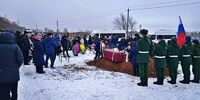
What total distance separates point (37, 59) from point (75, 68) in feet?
8.63

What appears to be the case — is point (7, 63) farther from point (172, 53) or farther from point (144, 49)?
point (172, 53)

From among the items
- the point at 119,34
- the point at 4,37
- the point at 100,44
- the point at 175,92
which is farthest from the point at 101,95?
the point at 119,34

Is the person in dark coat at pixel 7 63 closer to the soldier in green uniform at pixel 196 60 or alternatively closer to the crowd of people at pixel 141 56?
the crowd of people at pixel 141 56

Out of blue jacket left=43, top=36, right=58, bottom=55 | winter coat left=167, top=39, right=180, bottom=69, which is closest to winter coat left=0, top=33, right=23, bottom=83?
winter coat left=167, top=39, right=180, bottom=69

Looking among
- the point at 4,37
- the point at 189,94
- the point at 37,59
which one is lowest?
the point at 189,94

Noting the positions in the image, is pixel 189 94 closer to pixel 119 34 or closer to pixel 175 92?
pixel 175 92

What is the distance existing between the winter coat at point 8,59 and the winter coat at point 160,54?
5.29 meters

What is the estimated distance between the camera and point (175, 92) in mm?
9422

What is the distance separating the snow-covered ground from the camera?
8609mm

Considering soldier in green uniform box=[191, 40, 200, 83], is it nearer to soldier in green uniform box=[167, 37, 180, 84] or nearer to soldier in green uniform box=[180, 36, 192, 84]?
soldier in green uniform box=[180, 36, 192, 84]

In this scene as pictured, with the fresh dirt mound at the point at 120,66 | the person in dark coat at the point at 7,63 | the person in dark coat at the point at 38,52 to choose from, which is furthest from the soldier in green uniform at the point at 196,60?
the person in dark coat at the point at 7,63

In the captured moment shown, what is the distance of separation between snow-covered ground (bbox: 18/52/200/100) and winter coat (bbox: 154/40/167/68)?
739 mm

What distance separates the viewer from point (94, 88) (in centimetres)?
971

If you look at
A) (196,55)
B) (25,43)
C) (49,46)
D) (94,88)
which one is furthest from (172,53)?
(25,43)
